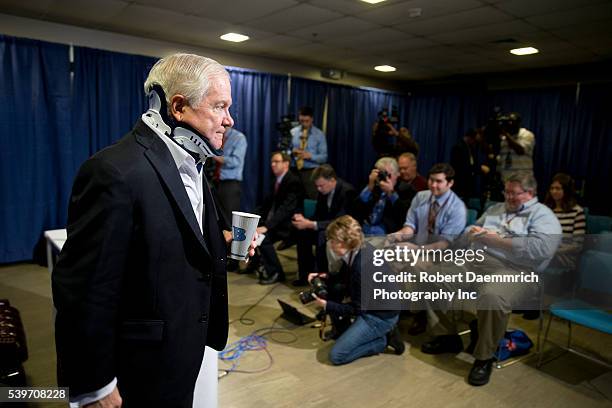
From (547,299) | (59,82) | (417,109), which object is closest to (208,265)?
(547,299)

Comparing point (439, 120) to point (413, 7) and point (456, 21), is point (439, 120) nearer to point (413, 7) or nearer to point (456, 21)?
point (456, 21)

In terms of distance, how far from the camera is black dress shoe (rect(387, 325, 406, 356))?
9.20ft

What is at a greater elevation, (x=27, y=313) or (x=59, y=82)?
(x=59, y=82)

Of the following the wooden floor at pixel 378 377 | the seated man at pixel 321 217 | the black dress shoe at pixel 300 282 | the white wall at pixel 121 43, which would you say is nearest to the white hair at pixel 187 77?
the wooden floor at pixel 378 377

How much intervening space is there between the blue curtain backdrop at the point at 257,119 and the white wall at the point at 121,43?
176 mm

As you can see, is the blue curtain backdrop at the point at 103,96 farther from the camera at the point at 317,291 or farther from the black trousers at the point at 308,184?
the camera at the point at 317,291

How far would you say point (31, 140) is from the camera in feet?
14.1

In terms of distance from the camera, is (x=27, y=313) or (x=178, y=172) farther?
(x=27, y=313)

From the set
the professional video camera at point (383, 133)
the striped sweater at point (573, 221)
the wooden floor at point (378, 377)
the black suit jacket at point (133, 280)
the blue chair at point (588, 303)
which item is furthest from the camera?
the professional video camera at point (383, 133)

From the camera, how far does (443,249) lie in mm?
3074

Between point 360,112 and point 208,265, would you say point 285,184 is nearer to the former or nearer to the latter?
point 208,265

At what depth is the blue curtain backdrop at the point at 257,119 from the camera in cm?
580

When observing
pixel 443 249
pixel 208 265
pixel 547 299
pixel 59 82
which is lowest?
pixel 547 299

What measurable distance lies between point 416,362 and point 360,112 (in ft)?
17.1
